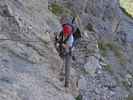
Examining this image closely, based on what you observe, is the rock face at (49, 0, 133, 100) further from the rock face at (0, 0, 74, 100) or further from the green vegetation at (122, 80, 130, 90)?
the rock face at (0, 0, 74, 100)

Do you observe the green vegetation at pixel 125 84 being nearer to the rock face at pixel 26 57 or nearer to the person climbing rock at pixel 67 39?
the rock face at pixel 26 57

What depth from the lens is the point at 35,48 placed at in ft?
41.2

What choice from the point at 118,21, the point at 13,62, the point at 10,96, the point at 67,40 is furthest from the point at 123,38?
the point at 10,96

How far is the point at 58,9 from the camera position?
722 inches

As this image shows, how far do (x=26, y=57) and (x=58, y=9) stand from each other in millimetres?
6846

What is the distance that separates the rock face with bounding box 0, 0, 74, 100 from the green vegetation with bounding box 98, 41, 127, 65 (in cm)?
488

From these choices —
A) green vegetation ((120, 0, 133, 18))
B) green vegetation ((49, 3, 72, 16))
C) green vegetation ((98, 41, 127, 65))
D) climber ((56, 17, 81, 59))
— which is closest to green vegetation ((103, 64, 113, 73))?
green vegetation ((98, 41, 127, 65))

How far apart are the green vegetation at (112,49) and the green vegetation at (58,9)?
6.53ft

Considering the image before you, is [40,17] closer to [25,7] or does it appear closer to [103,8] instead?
[25,7]

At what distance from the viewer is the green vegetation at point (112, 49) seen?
1907cm

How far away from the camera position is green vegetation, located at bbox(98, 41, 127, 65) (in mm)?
19070

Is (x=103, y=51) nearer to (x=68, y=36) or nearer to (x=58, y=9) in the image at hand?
(x=58, y=9)

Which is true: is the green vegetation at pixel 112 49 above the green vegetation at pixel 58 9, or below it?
below

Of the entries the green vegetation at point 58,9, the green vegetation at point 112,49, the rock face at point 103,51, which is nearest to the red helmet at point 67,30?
the rock face at point 103,51
